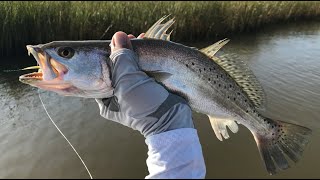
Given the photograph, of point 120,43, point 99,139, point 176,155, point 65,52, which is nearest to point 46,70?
point 65,52

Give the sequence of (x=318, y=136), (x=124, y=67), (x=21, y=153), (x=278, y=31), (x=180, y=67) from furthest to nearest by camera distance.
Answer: (x=278, y=31) < (x=318, y=136) < (x=21, y=153) < (x=180, y=67) < (x=124, y=67)

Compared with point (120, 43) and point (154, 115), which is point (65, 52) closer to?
point (120, 43)

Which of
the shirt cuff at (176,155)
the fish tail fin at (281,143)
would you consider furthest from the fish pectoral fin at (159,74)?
the fish tail fin at (281,143)

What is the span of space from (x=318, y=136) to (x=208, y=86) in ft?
8.51

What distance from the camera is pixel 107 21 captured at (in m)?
9.17

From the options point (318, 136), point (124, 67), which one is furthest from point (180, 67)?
point (318, 136)

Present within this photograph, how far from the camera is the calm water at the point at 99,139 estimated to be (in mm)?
4016

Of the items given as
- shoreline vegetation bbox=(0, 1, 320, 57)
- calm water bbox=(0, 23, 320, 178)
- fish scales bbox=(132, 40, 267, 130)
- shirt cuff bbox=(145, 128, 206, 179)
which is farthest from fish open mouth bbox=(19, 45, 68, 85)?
shoreline vegetation bbox=(0, 1, 320, 57)

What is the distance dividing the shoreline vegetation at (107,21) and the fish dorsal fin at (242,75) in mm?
5864

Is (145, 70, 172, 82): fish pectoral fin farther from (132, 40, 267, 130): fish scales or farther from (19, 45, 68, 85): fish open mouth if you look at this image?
(19, 45, 68, 85): fish open mouth

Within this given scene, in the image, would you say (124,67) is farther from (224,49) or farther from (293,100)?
(224,49)

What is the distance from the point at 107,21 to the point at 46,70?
267 inches

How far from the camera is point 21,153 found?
4188 millimetres

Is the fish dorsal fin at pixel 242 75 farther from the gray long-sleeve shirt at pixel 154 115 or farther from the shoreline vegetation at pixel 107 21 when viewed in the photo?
the shoreline vegetation at pixel 107 21
